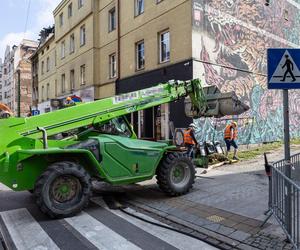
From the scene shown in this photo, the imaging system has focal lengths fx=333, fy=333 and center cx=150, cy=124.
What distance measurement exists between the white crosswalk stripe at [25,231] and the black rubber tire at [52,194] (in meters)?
0.37

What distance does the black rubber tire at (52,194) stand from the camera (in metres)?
5.88

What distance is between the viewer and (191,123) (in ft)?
46.4

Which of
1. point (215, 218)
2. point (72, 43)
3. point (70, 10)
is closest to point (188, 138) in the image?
point (215, 218)

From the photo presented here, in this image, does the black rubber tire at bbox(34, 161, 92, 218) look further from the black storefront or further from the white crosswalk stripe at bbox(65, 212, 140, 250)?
the black storefront

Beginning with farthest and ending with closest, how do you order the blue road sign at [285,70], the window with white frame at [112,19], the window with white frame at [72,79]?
the window with white frame at [72,79], the window with white frame at [112,19], the blue road sign at [285,70]

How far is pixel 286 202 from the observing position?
460 centimetres

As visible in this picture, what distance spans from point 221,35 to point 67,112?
11415mm

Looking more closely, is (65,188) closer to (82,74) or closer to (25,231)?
(25,231)

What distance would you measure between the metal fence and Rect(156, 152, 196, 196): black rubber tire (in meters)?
2.55

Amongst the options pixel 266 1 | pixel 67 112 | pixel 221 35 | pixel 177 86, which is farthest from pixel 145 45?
pixel 67 112

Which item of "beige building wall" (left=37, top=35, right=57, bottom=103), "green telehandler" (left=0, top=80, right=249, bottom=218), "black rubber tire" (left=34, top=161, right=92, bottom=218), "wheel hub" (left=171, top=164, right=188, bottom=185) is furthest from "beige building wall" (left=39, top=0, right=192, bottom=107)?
"black rubber tire" (left=34, top=161, right=92, bottom=218)

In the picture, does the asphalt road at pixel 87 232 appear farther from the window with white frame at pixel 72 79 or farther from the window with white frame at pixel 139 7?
the window with white frame at pixel 72 79

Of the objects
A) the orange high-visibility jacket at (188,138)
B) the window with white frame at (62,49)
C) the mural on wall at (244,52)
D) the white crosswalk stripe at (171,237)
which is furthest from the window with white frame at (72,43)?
the white crosswalk stripe at (171,237)

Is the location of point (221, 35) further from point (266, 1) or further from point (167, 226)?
point (167, 226)
